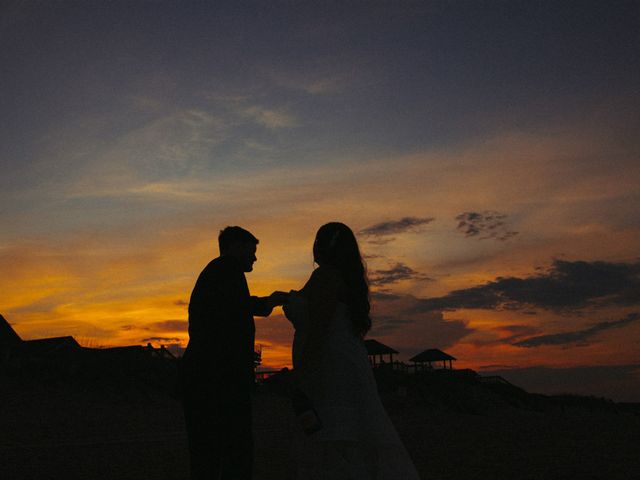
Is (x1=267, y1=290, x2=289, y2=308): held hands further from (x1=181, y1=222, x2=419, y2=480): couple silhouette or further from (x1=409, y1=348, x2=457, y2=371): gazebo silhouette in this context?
(x1=409, y1=348, x2=457, y2=371): gazebo silhouette

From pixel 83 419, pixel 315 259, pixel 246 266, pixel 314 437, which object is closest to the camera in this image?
pixel 314 437

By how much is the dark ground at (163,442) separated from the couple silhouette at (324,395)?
5.32 meters

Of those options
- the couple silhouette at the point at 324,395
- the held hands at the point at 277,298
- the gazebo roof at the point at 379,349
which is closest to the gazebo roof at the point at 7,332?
the gazebo roof at the point at 379,349

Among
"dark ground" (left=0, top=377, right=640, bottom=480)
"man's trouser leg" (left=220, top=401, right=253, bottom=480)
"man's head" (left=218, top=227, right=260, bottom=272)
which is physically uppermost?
"man's head" (left=218, top=227, right=260, bottom=272)

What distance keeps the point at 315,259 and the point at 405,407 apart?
89.1 feet

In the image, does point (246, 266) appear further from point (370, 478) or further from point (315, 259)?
point (370, 478)

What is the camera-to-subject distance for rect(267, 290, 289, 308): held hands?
4270 mm

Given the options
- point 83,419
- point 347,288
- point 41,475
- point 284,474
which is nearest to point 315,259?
point 347,288

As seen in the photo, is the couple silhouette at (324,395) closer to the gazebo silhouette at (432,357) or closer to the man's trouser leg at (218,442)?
the man's trouser leg at (218,442)

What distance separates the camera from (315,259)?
3.92 m

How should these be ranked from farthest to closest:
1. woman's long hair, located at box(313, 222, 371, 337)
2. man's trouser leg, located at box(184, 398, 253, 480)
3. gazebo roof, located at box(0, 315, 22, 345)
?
gazebo roof, located at box(0, 315, 22, 345) < man's trouser leg, located at box(184, 398, 253, 480) < woman's long hair, located at box(313, 222, 371, 337)

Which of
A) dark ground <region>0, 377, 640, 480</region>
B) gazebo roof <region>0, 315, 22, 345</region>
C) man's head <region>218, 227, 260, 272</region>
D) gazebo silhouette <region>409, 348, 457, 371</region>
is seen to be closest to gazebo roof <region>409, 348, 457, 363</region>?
gazebo silhouette <region>409, 348, 457, 371</region>

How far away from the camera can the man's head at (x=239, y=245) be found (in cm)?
491

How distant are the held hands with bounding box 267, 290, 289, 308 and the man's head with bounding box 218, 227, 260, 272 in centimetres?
63
